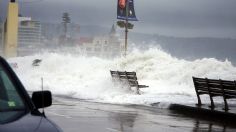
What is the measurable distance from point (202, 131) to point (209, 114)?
12.1 ft

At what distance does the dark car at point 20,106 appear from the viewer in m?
5.27

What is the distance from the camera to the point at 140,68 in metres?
44.6

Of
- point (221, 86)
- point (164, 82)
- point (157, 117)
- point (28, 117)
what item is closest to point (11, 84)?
point (28, 117)

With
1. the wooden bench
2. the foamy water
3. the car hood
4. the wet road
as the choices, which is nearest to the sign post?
the foamy water

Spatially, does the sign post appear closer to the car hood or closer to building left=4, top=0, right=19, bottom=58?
building left=4, top=0, right=19, bottom=58

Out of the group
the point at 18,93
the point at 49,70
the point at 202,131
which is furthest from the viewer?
the point at 49,70

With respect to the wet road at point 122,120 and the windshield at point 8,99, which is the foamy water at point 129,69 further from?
the windshield at point 8,99

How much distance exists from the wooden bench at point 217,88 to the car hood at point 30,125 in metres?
12.9

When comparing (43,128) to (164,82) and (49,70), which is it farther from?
(49,70)

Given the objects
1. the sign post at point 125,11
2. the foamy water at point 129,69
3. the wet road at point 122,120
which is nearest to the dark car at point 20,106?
the wet road at point 122,120

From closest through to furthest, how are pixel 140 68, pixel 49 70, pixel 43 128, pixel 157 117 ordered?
pixel 43 128 < pixel 157 117 < pixel 140 68 < pixel 49 70

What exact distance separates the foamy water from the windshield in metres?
16.5

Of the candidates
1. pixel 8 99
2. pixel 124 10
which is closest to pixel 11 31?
pixel 124 10

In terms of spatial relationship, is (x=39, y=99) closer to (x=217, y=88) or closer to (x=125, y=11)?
(x=217, y=88)
